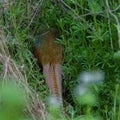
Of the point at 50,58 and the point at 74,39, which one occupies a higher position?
the point at 74,39

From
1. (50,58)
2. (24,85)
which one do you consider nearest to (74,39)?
(50,58)

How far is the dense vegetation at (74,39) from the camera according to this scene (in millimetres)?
2939

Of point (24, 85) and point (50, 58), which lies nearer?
point (24, 85)

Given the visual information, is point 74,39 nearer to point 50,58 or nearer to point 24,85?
point 50,58

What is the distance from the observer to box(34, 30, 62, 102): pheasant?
3107 millimetres

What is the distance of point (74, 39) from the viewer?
10.4 feet

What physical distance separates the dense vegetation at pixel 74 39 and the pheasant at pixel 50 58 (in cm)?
6

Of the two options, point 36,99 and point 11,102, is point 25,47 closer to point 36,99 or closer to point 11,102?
point 36,99

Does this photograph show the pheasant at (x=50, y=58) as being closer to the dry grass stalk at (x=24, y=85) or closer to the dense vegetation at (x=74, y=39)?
the dense vegetation at (x=74, y=39)

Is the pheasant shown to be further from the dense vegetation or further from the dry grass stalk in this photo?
the dry grass stalk

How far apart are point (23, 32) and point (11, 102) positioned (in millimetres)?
2094

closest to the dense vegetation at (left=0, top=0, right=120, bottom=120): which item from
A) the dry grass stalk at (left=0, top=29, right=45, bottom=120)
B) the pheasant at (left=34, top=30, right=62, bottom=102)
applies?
the pheasant at (left=34, top=30, right=62, bottom=102)

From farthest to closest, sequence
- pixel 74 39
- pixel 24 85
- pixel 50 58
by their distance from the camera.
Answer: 1. pixel 50 58
2. pixel 74 39
3. pixel 24 85

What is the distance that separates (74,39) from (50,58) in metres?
0.35
